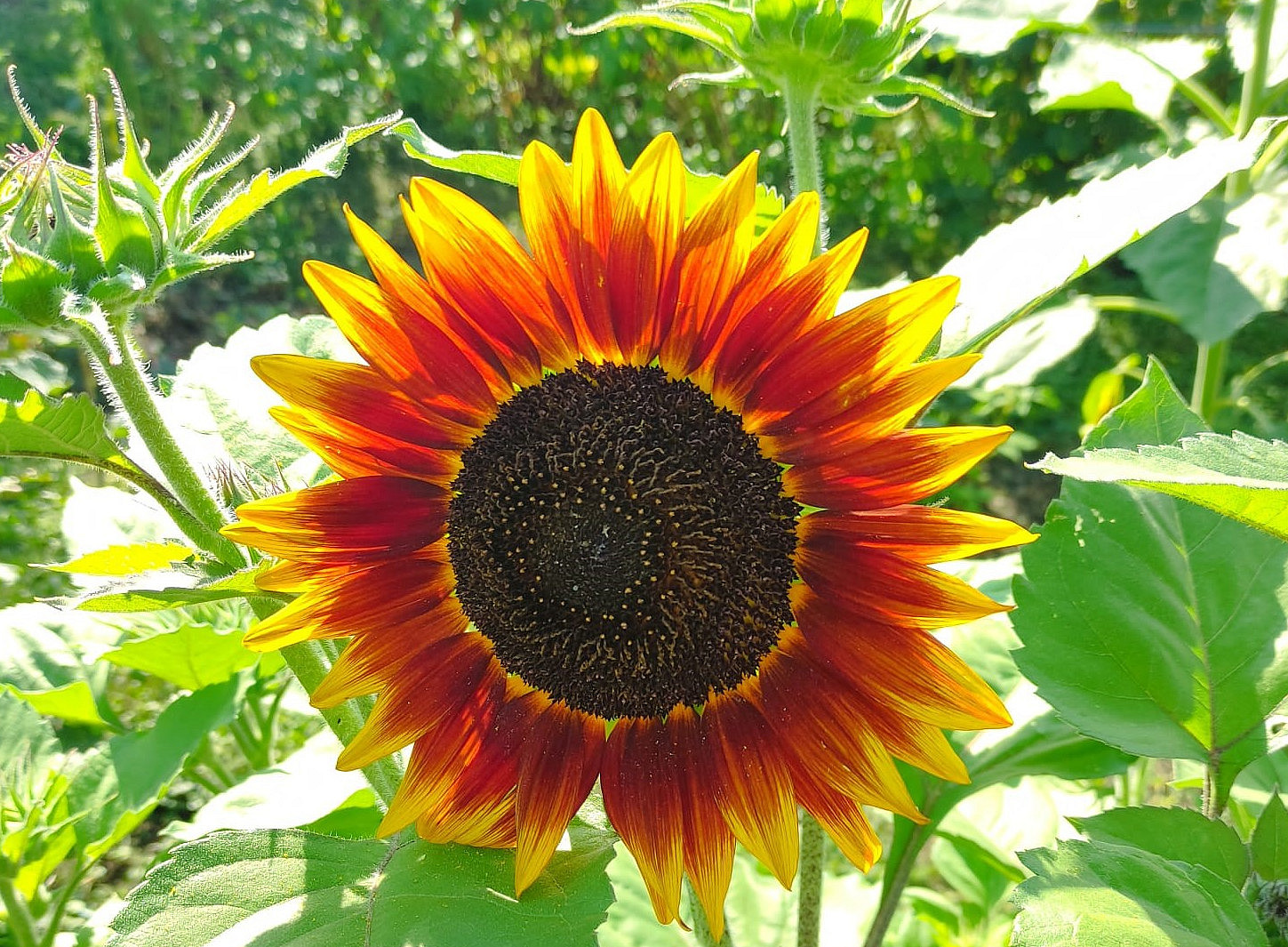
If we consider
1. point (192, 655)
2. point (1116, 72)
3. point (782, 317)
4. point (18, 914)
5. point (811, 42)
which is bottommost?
point (18, 914)

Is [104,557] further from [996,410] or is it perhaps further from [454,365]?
[996,410]

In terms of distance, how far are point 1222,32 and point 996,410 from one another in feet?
4.67

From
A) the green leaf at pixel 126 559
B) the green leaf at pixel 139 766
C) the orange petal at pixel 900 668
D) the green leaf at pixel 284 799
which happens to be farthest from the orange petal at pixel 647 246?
the green leaf at pixel 139 766

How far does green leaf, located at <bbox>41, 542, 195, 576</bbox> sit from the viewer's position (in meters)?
0.70

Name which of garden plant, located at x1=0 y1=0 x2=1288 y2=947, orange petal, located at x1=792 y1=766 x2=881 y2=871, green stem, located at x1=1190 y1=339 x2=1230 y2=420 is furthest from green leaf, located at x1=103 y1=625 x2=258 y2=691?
green stem, located at x1=1190 y1=339 x2=1230 y2=420

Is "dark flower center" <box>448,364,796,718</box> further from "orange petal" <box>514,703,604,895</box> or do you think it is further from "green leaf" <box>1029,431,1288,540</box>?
"green leaf" <box>1029,431,1288,540</box>

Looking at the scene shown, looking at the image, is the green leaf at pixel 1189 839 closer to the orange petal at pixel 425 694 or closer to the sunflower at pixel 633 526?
the sunflower at pixel 633 526

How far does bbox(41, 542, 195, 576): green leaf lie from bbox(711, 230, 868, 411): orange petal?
1.17 ft

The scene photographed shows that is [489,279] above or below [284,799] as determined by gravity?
above

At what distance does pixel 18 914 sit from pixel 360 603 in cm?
54

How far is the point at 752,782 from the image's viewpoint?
0.75m

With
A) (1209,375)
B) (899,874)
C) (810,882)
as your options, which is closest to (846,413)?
(810,882)

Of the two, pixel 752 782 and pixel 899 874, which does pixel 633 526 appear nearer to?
pixel 752 782

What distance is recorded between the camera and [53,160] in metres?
0.66
